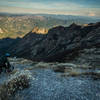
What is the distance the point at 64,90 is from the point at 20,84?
2.80 m

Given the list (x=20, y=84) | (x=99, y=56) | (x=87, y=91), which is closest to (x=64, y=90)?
(x=87, y=91)

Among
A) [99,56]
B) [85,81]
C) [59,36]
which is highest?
[85,81]

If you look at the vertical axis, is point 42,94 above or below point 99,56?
above

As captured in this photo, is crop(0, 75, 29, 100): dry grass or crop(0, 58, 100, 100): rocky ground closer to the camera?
crop(0, 75, 29, 100): dry grass

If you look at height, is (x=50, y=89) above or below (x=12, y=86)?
below

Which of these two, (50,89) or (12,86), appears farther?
(50,89)

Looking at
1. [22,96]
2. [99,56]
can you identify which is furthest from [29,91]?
[99,56]

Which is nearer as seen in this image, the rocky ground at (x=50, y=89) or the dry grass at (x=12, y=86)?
the dry grass at (x=12, y=86)

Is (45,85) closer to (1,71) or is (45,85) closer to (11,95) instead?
(11,95)

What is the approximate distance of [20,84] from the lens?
9219mm

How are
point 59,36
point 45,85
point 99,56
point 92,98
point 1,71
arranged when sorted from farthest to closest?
point 59,36 → point 99,56 → point 1,71 → point 45,85 → point 92,98

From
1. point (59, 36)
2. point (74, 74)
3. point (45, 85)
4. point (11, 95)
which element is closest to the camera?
point (11, 95)

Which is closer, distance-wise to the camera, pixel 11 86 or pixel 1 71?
pixel 11 86

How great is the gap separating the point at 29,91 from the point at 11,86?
1.11 metres
